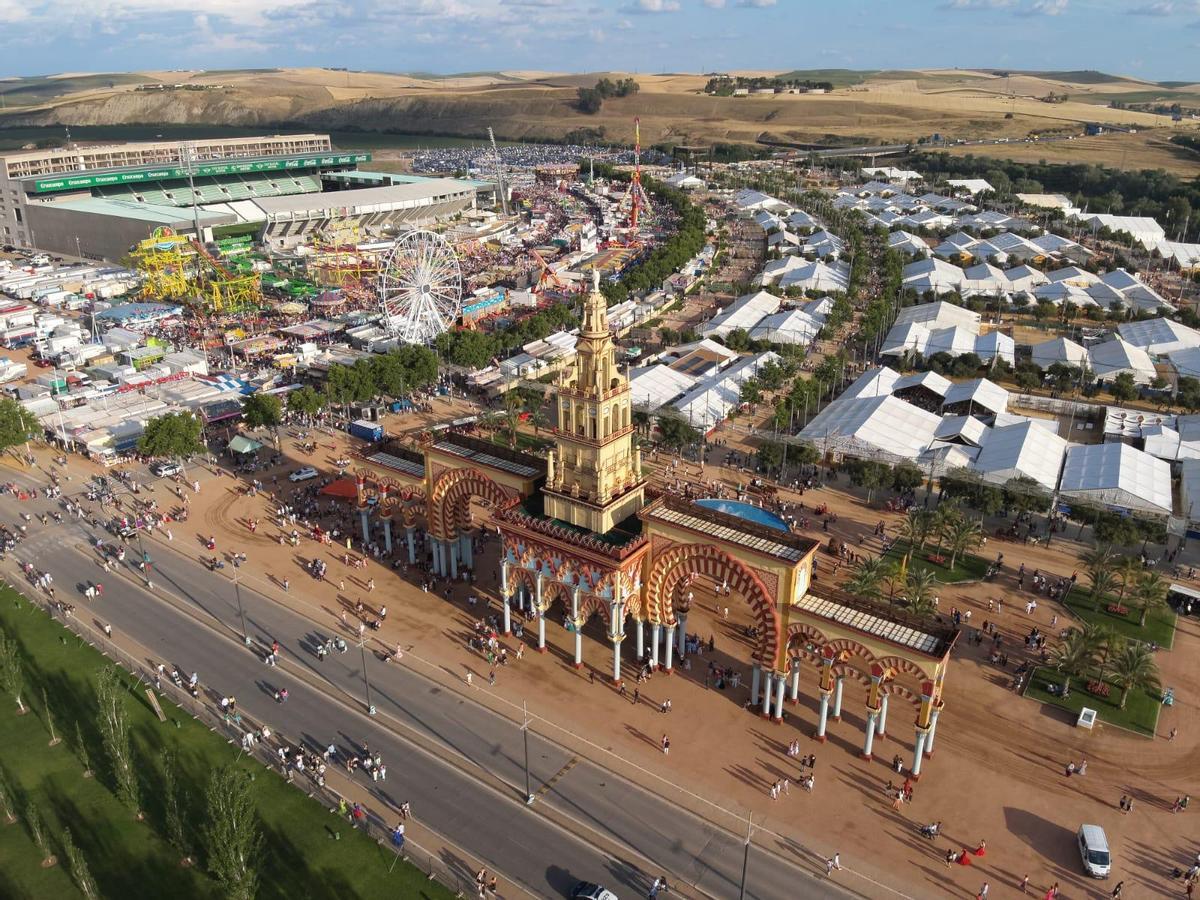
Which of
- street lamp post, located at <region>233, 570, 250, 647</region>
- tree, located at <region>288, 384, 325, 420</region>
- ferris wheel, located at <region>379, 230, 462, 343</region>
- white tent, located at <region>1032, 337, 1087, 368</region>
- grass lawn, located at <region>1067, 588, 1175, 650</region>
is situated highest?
ferris wheel, located at <region>379, 230, 462, 343</region>

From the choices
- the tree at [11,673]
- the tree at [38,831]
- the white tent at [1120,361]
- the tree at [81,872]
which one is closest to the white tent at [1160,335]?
the white tent at [1120,361]

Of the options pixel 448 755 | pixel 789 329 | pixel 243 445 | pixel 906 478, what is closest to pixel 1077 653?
pixel 906 478

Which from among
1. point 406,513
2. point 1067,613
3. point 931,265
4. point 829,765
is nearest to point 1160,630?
point 1067,613

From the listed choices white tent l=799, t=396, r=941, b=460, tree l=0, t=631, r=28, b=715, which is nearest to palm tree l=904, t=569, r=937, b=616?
white tent l=799, t=396, r=941, b=460

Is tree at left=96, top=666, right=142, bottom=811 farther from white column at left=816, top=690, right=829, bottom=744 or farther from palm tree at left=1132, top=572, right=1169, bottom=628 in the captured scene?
palm tree at left=1132, top=572, right=1169, bottom=628

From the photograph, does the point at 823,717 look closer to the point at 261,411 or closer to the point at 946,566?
the point at 946,566

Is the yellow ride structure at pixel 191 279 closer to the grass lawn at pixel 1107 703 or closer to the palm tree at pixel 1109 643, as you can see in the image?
the grass lawn at pixel 1107 703
